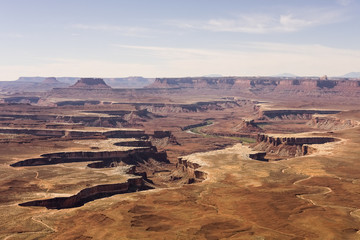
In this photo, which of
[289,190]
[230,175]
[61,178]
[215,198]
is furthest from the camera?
[230,175]

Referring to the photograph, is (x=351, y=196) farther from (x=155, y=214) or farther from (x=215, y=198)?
(x=155, y=214)

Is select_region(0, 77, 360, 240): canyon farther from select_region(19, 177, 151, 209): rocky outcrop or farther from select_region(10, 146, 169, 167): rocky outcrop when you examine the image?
select_region(10, 146, 169, 167): rocky outcrop

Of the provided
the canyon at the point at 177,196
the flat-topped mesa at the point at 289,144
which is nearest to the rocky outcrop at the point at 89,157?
the canyon at the point at 177,196

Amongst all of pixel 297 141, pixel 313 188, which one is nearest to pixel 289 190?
pixel 313 188

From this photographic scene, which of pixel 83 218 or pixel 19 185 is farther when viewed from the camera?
pixel 19 185

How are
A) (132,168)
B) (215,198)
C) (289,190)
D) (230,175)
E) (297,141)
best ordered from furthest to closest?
(297,141) → (132,168) → (230,175) → (289,190) → (215,198)

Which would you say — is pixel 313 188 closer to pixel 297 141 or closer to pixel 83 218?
pixel 83 218

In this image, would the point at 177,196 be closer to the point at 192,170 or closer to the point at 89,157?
the point at 192,170

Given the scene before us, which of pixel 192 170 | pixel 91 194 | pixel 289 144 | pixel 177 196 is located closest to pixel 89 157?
pixel 192 170

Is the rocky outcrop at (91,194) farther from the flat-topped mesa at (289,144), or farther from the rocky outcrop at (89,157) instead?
the flat-topped mesa at (289,144)
